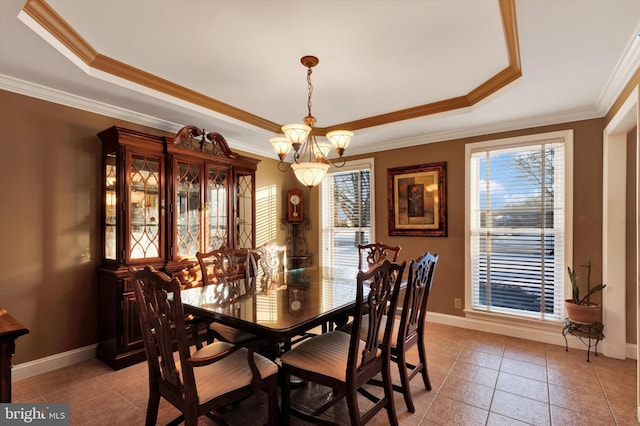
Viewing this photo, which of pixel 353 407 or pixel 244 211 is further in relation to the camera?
pixel 244 211

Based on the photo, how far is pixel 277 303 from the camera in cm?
213

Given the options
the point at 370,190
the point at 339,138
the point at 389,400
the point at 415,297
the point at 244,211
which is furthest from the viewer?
the point at 370,190

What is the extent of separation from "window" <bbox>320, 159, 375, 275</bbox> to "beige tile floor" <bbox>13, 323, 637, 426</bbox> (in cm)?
209

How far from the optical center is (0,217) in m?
2.53

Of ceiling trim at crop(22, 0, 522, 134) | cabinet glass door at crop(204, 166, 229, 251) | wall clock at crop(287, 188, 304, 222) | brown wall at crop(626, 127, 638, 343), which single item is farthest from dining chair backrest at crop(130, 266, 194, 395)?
brown wall at crop(626, 127, 638, 343)

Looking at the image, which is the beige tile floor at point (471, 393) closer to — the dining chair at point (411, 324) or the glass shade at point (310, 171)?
the dining chair at point (411, 324)

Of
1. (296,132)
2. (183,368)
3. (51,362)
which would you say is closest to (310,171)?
(296,132)

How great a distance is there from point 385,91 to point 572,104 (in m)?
1.83

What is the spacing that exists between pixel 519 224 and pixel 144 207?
4009 millimetres

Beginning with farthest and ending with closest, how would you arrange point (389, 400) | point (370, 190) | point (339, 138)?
point (370, 190) → point (339, 138) → point (389, 400)

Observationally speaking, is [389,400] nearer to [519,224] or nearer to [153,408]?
[153,408]

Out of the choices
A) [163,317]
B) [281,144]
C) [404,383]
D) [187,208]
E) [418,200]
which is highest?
[281,144]

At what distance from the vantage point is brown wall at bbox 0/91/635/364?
2592 millimetres

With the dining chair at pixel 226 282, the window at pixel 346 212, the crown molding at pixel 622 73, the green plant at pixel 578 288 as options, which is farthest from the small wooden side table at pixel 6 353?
the green plant at pixel 578 288
